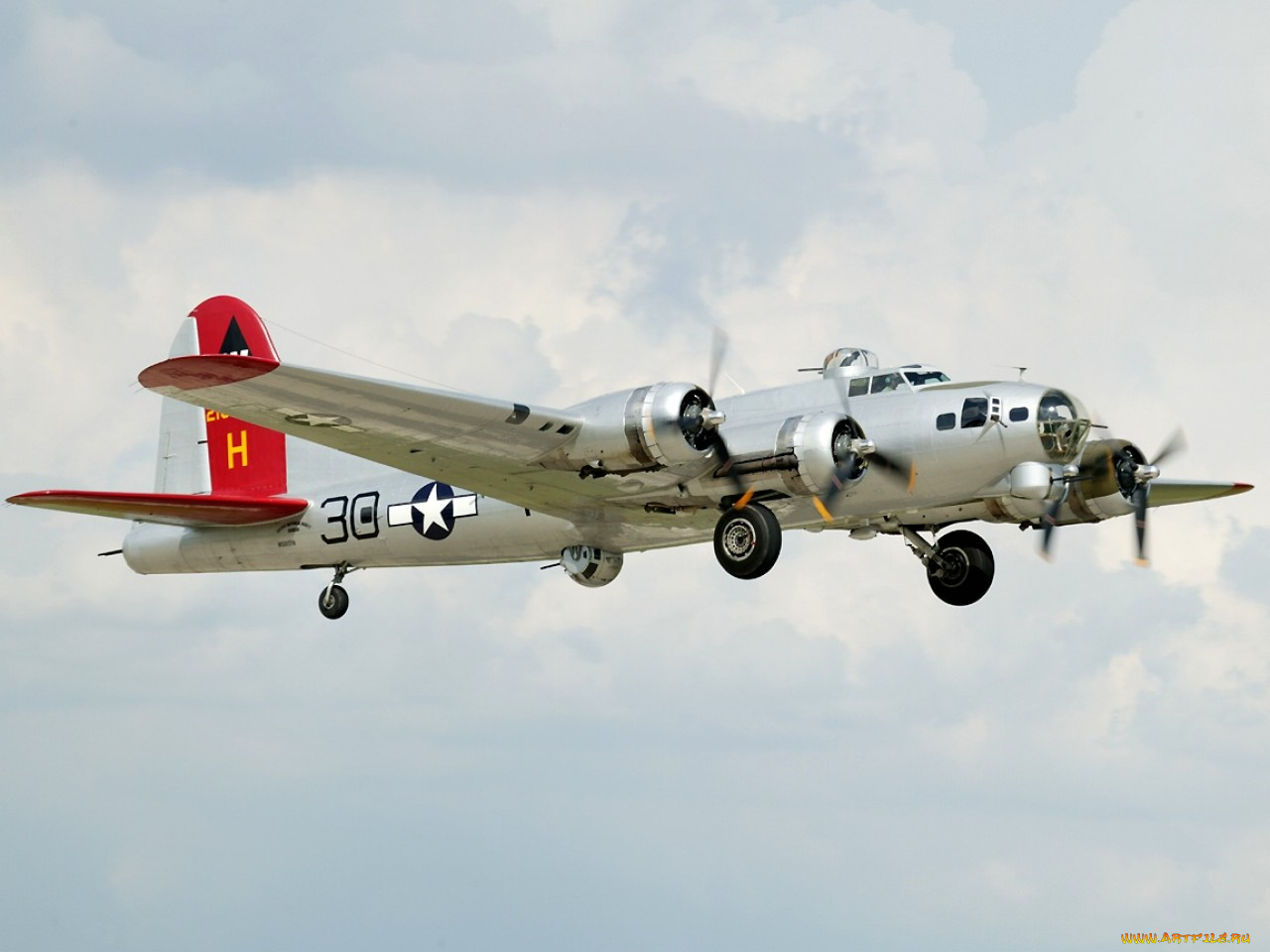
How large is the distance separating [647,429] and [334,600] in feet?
25.9

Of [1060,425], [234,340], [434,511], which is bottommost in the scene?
[1060,425]

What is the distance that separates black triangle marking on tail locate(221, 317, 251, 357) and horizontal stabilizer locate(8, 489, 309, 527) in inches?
118

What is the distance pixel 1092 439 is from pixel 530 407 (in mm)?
7174

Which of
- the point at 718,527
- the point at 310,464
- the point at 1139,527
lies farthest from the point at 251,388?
the point at 1139,527

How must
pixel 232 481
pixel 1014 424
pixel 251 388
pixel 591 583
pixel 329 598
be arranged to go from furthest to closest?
pixel 232 481
pixel 329 598
pixel 591 583
pixel 1014 424
pixel 251 388

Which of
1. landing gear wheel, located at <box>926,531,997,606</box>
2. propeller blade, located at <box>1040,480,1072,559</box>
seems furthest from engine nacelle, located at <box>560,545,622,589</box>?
propeller blade, located at <box>1040,480,1072,559</box>

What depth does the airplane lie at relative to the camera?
68.2ft

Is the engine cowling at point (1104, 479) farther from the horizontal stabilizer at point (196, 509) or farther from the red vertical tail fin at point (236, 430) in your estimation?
the red vertical tail fin at point (236, 430)

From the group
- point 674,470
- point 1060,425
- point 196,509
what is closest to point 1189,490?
point 1060,425

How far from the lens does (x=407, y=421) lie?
21047 mm

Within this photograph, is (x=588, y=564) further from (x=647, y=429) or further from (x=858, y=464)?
(x=858, y=464)

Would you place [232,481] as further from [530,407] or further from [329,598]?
[530,407]

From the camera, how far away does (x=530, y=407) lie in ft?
69.1

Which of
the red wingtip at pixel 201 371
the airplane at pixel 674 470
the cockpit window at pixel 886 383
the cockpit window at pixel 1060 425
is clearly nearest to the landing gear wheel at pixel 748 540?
the airplane at pixel 674 470
